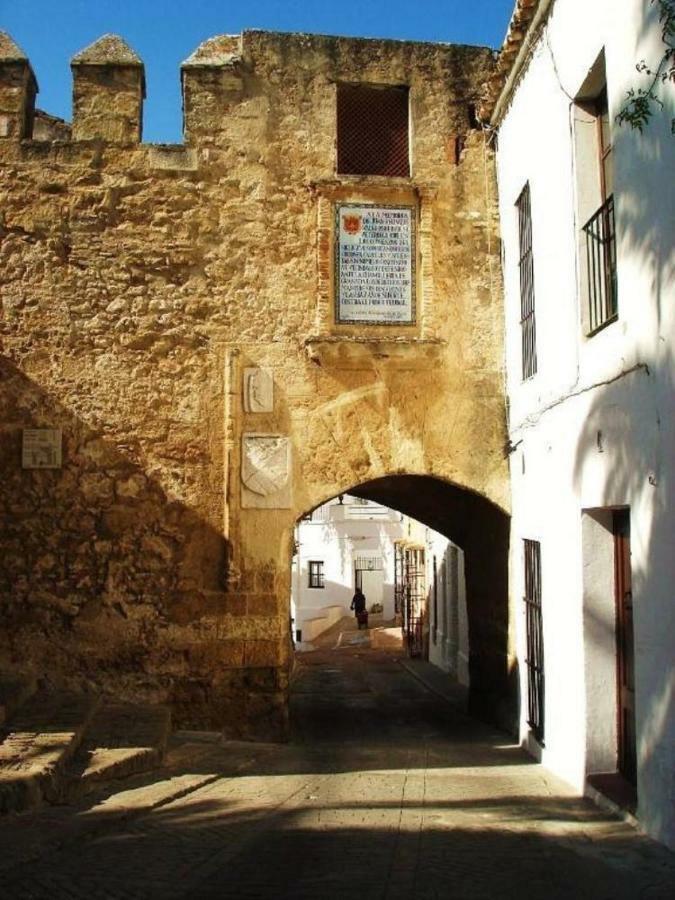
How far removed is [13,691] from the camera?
7.00 m

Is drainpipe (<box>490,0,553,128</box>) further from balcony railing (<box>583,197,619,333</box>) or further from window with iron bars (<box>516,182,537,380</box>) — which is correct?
balcony railing (<box>583,197,619,333</box>)

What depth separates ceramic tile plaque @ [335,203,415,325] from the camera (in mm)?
8156

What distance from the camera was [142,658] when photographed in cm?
768

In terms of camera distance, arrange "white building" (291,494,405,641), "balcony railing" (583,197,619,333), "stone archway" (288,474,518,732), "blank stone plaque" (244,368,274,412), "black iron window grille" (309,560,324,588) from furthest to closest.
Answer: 1. "black iron window grille" (309,560,324,588)
2. "white building" (291,494,405,641)
3. "stone archway" (288,474,518,732)
4. "blank stone plaque" (244,368,274,412)
5. "balcony railing" (583,197,619,333)

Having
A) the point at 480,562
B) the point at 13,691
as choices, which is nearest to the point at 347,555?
the point at 480,562

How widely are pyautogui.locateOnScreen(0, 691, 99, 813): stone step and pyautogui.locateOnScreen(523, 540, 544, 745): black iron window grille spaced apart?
3371mm

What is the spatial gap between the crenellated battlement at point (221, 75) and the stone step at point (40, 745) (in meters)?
4.73

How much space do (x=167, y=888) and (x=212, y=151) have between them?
6235 mm

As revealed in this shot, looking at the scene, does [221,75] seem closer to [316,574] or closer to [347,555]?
[347,555]

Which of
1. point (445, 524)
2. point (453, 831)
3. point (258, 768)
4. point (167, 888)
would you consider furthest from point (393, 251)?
point (167, 888)

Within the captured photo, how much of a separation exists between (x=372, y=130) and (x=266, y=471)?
3.31 metres

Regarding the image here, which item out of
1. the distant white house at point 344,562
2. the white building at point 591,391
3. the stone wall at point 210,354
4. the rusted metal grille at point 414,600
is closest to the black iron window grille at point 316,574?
the distant white house at point 344,562

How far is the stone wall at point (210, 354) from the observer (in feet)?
25.3

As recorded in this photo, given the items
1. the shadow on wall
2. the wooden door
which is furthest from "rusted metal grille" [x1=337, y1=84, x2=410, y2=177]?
the wooden door
